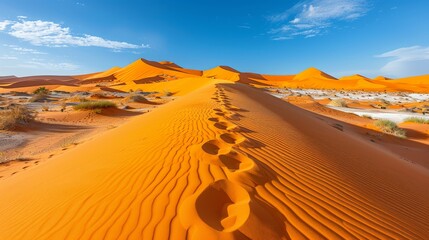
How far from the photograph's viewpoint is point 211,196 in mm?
2756

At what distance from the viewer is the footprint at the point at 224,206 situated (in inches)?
91.1

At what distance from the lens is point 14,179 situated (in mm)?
5184

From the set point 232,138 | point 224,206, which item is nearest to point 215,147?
point 232,138

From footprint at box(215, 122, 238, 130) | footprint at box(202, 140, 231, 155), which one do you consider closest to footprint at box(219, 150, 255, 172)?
footprint at box(202, 140, 231, 155)

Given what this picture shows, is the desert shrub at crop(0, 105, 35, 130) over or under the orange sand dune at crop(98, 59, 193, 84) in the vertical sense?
over

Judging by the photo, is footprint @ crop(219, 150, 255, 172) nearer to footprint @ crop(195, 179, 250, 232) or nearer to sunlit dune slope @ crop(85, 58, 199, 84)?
footprint @ crop(195, 179, 250, 232)

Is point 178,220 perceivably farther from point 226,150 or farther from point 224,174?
point 226,150

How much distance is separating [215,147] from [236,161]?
0.75 meters

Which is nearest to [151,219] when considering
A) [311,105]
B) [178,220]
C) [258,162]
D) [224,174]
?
[178,220]

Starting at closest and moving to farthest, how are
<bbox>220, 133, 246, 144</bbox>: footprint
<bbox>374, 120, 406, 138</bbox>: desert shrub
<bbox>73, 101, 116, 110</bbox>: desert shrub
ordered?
<bbox>220, 133, 246, 144</bbox>: footprint
<bbox>374, 120, 406, 138</bbox>: desert shrub
<bbox>73, 101, 116, 110</bbox>: desert shrub

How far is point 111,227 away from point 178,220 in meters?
0.62

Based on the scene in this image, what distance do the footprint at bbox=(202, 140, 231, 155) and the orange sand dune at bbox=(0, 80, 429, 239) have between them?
19 mm

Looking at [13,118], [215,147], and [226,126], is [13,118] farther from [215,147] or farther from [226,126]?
[215,147]

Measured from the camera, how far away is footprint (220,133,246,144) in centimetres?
491
